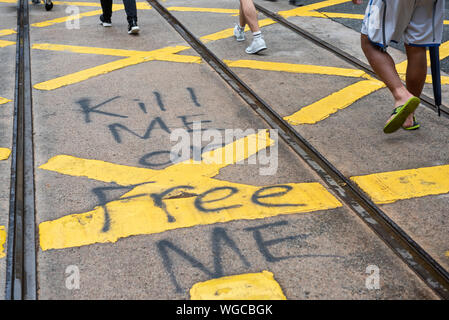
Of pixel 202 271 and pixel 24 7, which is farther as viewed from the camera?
pixel 24 7

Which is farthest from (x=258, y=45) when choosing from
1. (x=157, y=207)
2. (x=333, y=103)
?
(x=157, y=207)

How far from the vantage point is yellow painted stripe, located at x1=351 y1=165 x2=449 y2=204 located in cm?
326

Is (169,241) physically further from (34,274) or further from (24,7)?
(24,7)

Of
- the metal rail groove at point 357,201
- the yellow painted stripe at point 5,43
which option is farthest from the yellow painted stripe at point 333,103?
the yellow painted stripe at point 5,43

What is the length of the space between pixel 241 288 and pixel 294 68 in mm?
3484

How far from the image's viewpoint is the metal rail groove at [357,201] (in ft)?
8.49

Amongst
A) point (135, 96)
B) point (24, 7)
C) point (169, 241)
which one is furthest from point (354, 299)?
point (24, 7)

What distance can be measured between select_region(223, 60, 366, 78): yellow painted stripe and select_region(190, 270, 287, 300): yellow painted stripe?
10.7ft

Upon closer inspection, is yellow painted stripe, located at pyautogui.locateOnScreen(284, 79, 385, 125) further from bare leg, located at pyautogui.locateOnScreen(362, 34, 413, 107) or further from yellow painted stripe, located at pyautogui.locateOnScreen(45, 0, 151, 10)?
yellow painted stripe, located at pyautogui.locateOnScreen(45, 0, 151, 10)

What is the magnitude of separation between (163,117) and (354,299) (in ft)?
7.95

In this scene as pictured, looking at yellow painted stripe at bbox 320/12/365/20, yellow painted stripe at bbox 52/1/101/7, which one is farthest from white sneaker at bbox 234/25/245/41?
yellow painted stripe at bbox 52/1/101/7
